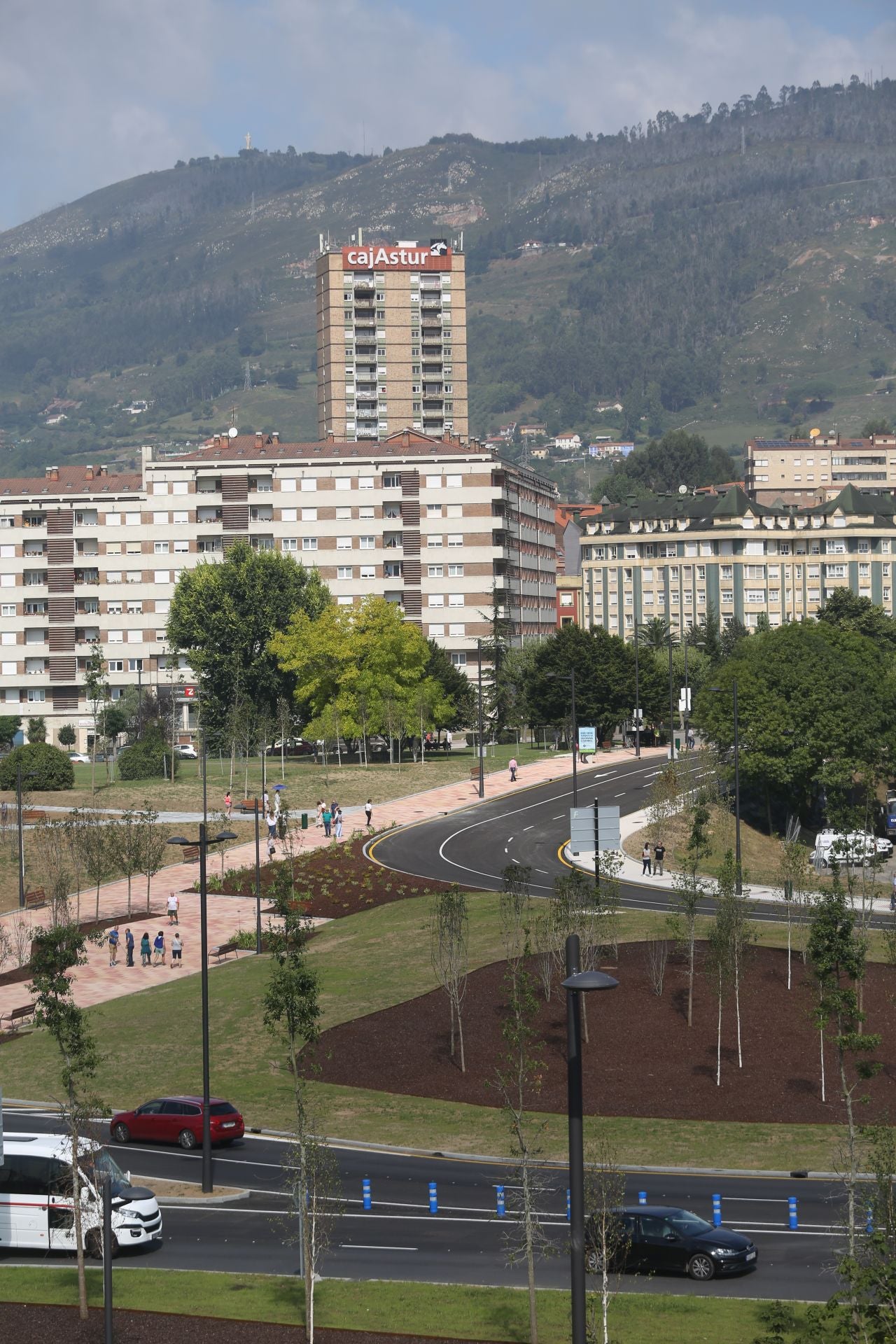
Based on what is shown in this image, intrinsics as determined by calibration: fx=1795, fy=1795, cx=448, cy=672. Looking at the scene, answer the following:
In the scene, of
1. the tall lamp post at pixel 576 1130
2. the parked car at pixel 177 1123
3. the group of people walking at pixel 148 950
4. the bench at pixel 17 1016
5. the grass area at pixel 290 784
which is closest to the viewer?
the tall lamp post at pixel 576 1130

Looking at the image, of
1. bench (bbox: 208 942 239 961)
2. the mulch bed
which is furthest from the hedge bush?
the mulch bed

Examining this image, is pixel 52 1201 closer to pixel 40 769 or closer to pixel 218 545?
pixel 40 769

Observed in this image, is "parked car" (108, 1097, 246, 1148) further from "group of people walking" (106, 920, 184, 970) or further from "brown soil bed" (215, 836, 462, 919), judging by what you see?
"brown soil bed" (215, 836, 462, 919)

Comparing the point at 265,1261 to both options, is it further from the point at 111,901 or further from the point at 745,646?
the point at 745,646

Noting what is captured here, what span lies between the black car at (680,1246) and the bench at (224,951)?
36.6 metres

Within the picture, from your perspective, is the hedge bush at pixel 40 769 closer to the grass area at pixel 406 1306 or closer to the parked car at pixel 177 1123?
the parked car at pixel 177 1123

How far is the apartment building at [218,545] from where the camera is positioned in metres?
159

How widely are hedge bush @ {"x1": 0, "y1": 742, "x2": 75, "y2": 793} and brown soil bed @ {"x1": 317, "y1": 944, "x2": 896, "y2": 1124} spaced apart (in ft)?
184

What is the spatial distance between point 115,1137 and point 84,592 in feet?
389

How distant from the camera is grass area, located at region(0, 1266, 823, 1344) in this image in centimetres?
2988

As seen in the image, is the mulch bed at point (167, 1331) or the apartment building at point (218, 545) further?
the apartment building at point (218, 545)

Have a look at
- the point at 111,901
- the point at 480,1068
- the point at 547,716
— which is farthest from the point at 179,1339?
the point at 547,716

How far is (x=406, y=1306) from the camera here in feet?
102

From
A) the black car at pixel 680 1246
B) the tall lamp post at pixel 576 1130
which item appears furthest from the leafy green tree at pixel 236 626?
the tall lamp post at pixel 576 1130
